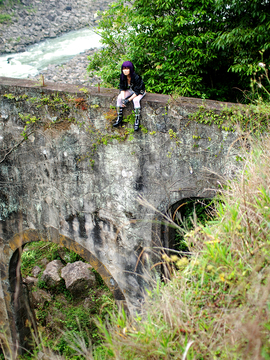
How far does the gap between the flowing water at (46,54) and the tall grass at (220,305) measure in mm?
10515

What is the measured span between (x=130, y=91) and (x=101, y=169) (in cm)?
104

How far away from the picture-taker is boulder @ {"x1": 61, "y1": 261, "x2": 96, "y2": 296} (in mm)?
6477

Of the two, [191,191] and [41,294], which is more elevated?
[191,191]

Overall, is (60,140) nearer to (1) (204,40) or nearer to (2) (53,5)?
(1) (204,40)

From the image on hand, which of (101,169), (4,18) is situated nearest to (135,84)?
(101,169)

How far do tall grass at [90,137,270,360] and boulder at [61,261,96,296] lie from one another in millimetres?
4652

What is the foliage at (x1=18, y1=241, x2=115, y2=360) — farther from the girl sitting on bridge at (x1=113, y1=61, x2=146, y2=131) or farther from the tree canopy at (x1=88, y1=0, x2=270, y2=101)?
the tree canopy at (x1=88, y1=0, x2=270, y2=101)

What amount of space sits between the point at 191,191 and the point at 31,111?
7.48 feet

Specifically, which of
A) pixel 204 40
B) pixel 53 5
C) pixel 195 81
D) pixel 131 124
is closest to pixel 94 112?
pixel 131 124

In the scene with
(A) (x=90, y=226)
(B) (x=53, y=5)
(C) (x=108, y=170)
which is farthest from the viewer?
(B) (x=53, y=5)

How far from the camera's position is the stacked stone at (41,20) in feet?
48.8

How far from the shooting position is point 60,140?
3893mm

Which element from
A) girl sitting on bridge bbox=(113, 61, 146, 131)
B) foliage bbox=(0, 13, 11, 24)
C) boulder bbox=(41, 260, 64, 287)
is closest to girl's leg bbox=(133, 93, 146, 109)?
girl sitting on bridge bbox=(113, 61, 146, 131)

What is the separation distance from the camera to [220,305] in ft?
5.88
